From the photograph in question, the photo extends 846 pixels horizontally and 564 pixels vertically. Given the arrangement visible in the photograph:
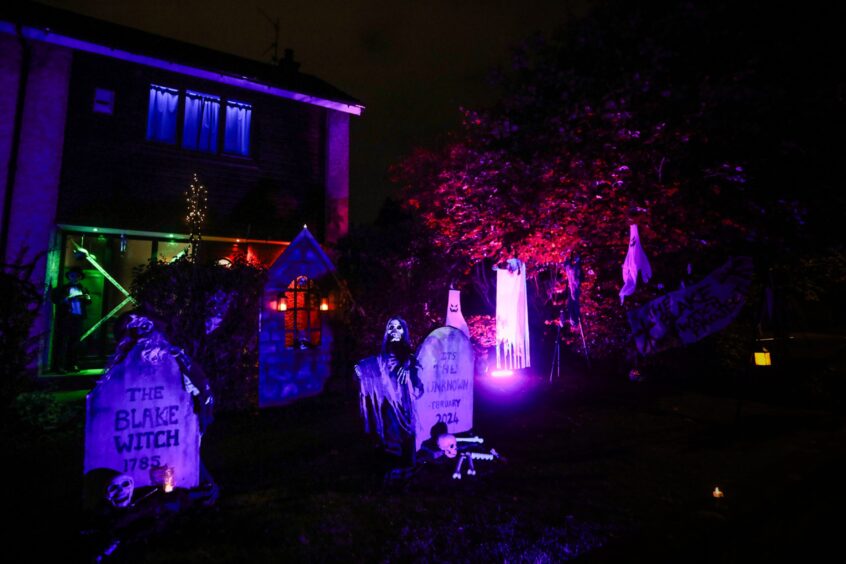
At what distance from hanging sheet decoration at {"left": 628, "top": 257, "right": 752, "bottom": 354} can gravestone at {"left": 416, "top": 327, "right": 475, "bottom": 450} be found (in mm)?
3092

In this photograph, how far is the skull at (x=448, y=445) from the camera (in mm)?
5797

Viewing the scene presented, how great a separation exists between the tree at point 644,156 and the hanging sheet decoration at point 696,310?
1631mm

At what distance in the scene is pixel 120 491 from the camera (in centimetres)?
425

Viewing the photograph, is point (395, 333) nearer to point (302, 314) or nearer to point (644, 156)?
point (302, 314)

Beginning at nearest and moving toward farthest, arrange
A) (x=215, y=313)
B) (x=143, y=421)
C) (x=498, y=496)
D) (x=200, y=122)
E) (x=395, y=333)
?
1. (x=143, y=421)
2. (x=498, y=496)
3. (x=395, y=333)
4. (x=215, y=313)
5. (x=200, y=122)

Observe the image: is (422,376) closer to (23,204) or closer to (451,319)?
(451,319)

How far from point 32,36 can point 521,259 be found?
11963 millimetres

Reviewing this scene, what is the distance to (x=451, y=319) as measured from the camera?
9.98 m

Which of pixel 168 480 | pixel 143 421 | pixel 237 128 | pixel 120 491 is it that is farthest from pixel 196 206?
pixel 120 491

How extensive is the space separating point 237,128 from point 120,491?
11226 millimetres

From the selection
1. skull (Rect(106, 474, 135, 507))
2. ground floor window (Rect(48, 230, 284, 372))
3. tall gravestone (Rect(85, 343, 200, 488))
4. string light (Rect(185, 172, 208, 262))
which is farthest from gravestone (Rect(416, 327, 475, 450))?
string light (Rect(185, 172, 208, 262))

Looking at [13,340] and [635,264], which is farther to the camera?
[635,264]

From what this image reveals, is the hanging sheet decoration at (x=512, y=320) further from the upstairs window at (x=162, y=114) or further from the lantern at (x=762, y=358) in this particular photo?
the upstairs window at (x=162, y=114)

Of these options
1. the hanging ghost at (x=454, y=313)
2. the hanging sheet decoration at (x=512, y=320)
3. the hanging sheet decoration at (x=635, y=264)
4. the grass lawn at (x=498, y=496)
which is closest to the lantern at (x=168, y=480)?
the grass lawn at (x=498, y=496)
